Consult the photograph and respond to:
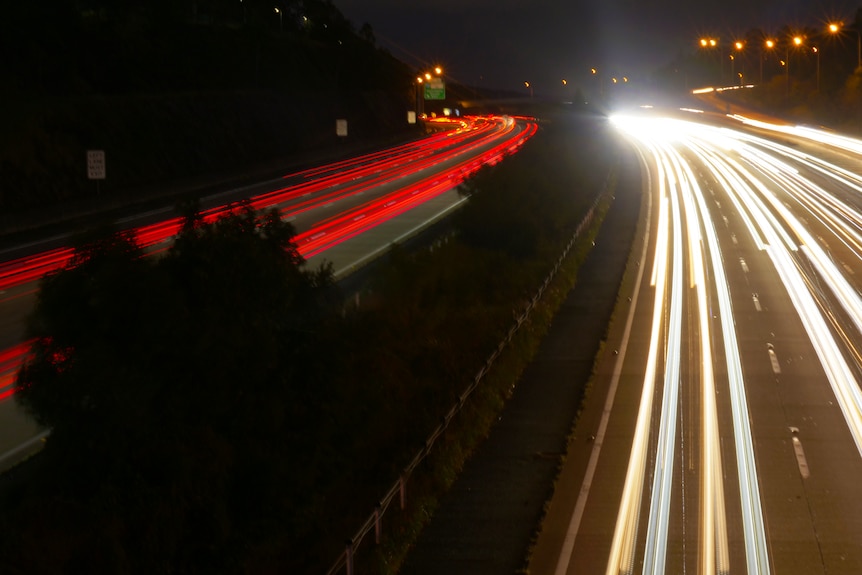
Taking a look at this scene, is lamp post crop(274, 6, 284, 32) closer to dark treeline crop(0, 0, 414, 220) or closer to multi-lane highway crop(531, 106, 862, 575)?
dark treeline crop(0, 0, 414, 220)

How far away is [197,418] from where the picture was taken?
12414 mm

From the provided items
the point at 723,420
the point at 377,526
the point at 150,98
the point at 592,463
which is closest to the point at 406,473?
the point at 377,526

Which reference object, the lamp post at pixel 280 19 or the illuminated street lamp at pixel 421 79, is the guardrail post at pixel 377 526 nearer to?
the illuminated street lamp at pixel 421 79

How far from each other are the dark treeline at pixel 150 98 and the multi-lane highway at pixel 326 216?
139 inches

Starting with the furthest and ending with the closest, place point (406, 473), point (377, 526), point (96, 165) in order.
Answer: point (96, 165) < point (406, 473) < point (377, 526)

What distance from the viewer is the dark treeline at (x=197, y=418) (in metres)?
10.8

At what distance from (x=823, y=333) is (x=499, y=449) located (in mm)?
10578

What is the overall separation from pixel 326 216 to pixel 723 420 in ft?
94.4

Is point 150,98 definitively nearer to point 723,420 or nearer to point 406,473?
Answer: point 723,420

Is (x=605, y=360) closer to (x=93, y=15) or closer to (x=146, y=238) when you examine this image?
(x=146, y=238)

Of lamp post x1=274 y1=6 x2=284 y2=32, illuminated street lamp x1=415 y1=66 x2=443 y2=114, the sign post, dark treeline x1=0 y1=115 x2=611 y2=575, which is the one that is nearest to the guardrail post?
dark treeline x1=0 y1=115 x2=611 y2=575

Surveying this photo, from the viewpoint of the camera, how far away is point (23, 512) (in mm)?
10430

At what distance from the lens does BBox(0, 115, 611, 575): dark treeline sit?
10828 millimetres

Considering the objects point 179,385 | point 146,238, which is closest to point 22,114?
point 146,238
